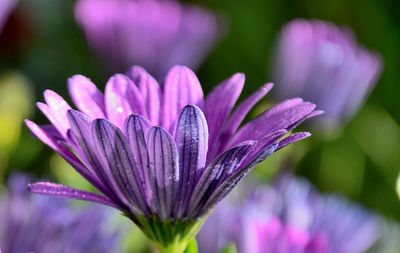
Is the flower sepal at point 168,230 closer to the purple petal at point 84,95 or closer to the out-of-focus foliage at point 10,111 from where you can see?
the purple petal at point 84,95

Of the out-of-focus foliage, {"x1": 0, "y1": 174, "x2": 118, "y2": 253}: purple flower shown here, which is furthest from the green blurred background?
{"x1": 0, "y1": 174, "x2": 118, "y2": 253}: purple flower

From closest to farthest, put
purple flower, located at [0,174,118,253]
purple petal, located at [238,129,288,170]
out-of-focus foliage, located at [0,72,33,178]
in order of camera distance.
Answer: purple petal, located at [238,129,288,170]
purple flower, located at [0,174,118,253]
out-of-focus foliage, located at [0,72,33,178]

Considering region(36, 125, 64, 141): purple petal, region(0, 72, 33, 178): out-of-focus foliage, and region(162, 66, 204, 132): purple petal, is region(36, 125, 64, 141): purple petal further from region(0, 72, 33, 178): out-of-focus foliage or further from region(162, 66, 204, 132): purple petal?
region(0, 72, 33, 178): out-of-focus foliage

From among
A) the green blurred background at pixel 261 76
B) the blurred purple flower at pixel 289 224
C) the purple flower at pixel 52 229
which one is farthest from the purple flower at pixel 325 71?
the purple flower at pixel 52 229

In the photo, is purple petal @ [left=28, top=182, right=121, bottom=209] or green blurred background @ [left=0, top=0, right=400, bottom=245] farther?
green blurred background @ [left=0, top=0, right=400, bottom=245]

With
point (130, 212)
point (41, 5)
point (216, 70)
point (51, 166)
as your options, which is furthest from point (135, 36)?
point (41, 5)

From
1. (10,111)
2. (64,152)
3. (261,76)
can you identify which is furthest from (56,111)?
(261,76)
